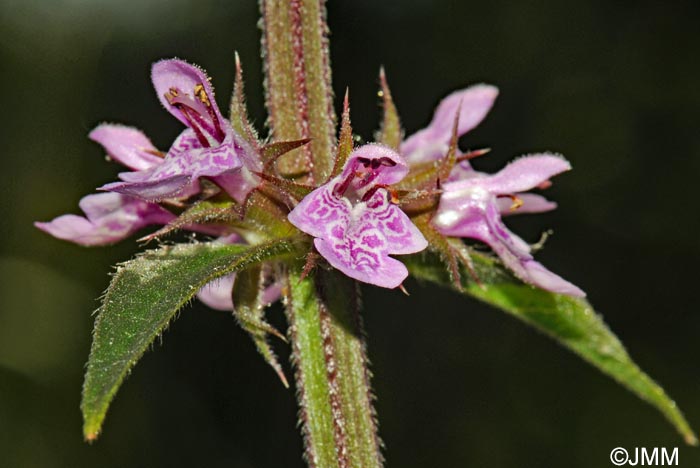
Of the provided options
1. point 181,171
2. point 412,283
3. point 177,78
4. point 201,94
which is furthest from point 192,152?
point 412,283

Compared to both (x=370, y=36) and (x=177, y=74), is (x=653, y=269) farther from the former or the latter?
(x=177, y=74)

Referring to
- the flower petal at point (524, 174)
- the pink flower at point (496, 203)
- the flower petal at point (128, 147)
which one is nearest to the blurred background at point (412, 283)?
the flower petal at point (128, 147)

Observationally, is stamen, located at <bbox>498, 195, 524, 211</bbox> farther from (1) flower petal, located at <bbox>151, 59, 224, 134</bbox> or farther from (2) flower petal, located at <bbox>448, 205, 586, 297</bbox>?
(1) flower petal, located at <bbox>151, 59, 224, 134</bbox>

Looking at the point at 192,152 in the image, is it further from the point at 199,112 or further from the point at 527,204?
the point at 527,204

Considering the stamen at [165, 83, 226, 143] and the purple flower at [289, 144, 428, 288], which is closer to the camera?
the purple flower at [289, 144, 428, 288]

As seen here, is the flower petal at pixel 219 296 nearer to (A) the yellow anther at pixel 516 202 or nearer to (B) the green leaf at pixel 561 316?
(B) the green leaf at pixel 561 316

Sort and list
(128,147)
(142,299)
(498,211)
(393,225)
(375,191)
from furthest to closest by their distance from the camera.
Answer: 1. (128,147)
2. (498,211)
3. (375,191)
4. (393,225)
5. (142,299)

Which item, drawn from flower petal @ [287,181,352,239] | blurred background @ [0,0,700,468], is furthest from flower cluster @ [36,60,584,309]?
blurred background @ [0,0,700,468]
